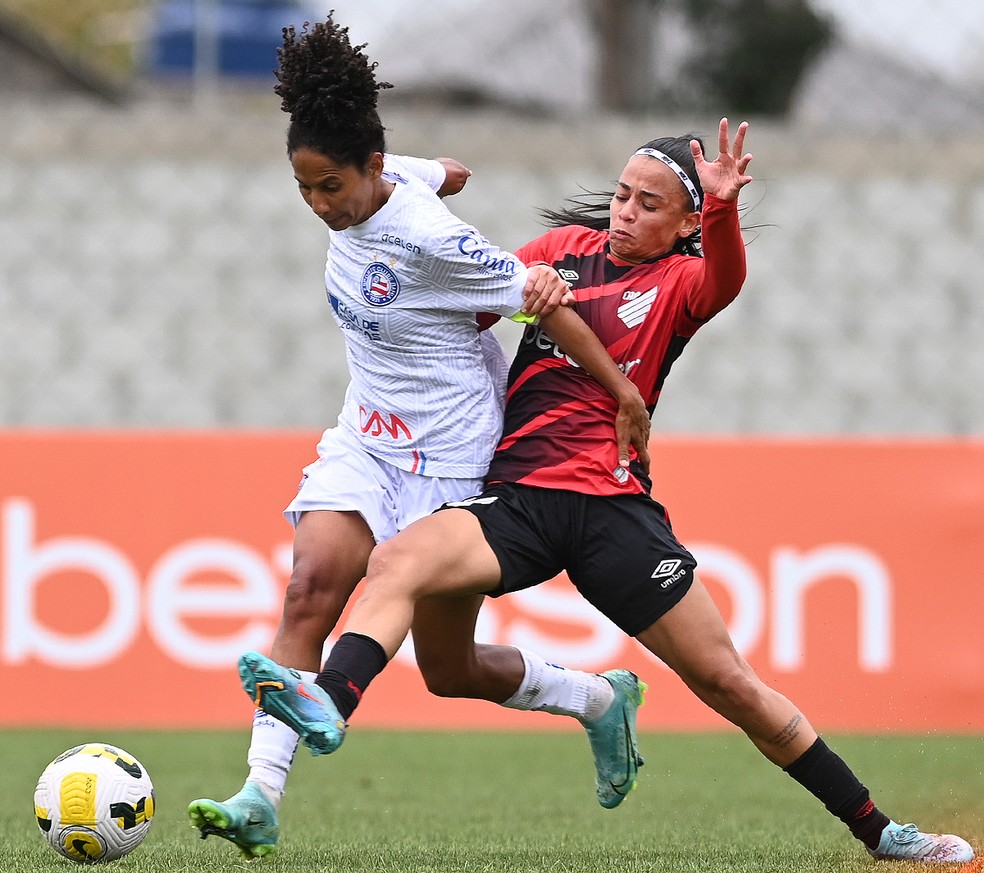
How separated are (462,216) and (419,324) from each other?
7.55m

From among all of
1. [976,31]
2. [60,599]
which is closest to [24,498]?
[60,599]

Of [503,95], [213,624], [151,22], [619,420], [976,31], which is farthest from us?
[151,22]

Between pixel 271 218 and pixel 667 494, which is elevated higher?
pixel 271 218

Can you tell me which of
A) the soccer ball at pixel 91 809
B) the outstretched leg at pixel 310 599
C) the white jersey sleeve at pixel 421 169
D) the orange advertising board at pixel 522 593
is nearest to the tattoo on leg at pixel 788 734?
the outstretched leg at pixel 310 599

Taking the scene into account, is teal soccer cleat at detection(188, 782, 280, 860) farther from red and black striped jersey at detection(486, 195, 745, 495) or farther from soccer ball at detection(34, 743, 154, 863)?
red and black striped jersey at detection(486, 195, 745, 495)

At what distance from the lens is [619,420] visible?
5.07m

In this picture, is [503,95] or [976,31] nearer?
[976,31]

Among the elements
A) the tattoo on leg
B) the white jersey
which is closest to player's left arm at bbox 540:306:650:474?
the white jersey

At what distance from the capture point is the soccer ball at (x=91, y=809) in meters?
4.96

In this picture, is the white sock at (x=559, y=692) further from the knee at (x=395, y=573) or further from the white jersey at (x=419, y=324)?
the knee at (x=395, y=573)

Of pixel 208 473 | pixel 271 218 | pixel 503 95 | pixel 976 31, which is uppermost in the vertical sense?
pixel 976 31

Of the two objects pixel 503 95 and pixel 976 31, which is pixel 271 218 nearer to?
pixel 503 95

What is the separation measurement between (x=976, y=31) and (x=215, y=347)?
6133mm

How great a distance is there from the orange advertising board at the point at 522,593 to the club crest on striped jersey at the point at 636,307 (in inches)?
168
